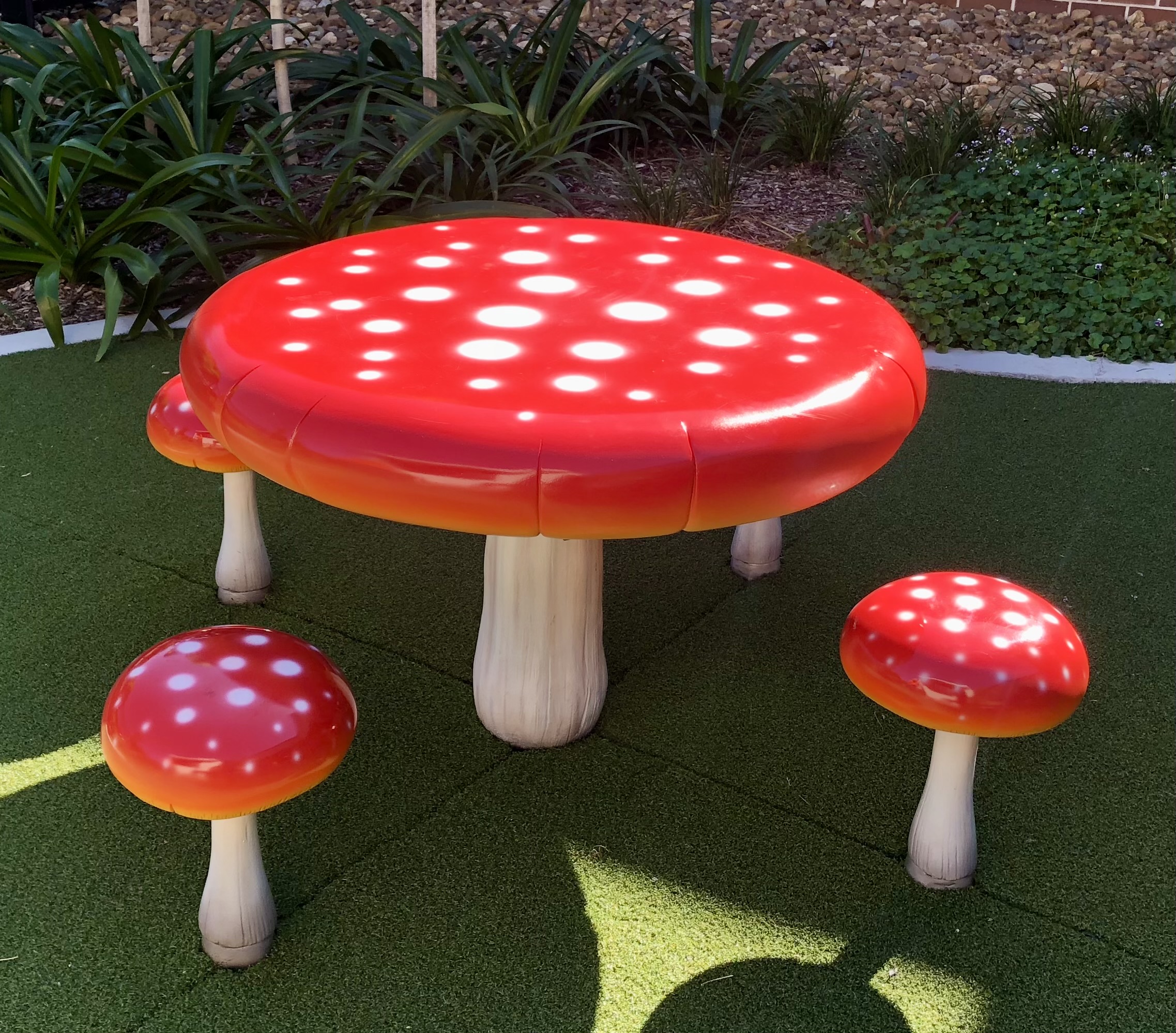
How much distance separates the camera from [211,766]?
1.66 metres

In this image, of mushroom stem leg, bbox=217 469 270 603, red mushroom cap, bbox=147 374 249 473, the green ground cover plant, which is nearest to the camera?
red mushroom cap, bbox=147 374 249 473

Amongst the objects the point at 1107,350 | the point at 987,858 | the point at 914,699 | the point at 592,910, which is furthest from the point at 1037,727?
the point at 1107,350

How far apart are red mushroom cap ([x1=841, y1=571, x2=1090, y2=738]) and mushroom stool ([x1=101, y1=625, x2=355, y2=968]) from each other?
90cm

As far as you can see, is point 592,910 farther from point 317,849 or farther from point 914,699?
point 914,699

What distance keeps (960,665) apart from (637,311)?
0.83 m

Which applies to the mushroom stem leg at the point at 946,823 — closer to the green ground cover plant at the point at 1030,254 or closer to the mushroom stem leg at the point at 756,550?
the mushroom stem leg at the point at 756,550

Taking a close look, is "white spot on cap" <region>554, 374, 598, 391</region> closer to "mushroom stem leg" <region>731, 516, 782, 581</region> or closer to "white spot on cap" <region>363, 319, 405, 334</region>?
"white spot on cap" <region>363, 319, 405, 334</region>

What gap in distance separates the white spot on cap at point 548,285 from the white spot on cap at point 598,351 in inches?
10.5

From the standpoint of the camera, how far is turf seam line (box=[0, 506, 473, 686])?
2.77 metres

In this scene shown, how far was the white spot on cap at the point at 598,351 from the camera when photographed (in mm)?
1849

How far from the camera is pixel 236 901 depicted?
190 cm

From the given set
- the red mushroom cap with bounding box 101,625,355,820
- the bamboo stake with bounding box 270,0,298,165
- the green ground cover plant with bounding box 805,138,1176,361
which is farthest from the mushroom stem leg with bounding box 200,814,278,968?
the bamboo stake with bounding box 270,0,298,165

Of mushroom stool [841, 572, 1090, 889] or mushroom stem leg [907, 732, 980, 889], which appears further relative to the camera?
mushroom stem leg [907, 732, 980, 889]

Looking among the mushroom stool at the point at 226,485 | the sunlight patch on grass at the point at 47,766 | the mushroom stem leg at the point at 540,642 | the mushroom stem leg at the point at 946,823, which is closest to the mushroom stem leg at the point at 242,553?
the mushroom stool at the point at 226,485
